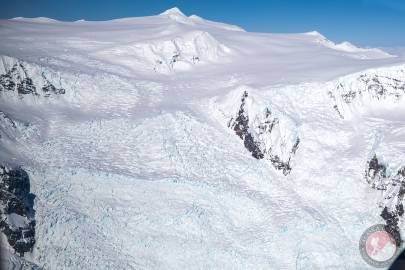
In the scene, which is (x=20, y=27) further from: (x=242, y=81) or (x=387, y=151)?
(x=387, y=151)

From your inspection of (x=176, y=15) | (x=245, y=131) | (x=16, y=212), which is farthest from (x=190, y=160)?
(x=176, y=15)

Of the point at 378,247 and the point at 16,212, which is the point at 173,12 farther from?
the point at 378,247

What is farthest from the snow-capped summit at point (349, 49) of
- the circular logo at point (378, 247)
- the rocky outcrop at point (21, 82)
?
the rocky outcrop at point (21, 82)

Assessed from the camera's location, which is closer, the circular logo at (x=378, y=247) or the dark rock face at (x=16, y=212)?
the dark rock face at (x=16, y=212)

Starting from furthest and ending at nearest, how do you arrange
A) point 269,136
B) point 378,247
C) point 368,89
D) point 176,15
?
1. point 176,15
2. point 368,89
3. point 269,136
4. point 378,247

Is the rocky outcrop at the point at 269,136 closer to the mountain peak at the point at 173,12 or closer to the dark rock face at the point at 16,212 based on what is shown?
the dark rock face at the point at 16,212

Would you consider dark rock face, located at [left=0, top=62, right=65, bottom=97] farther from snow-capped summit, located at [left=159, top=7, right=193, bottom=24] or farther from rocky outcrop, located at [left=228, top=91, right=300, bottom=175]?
snow-capped summit, located at [left=159, top=7, right=193, bottom=24]

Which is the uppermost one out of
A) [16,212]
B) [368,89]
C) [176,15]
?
[176,15]
